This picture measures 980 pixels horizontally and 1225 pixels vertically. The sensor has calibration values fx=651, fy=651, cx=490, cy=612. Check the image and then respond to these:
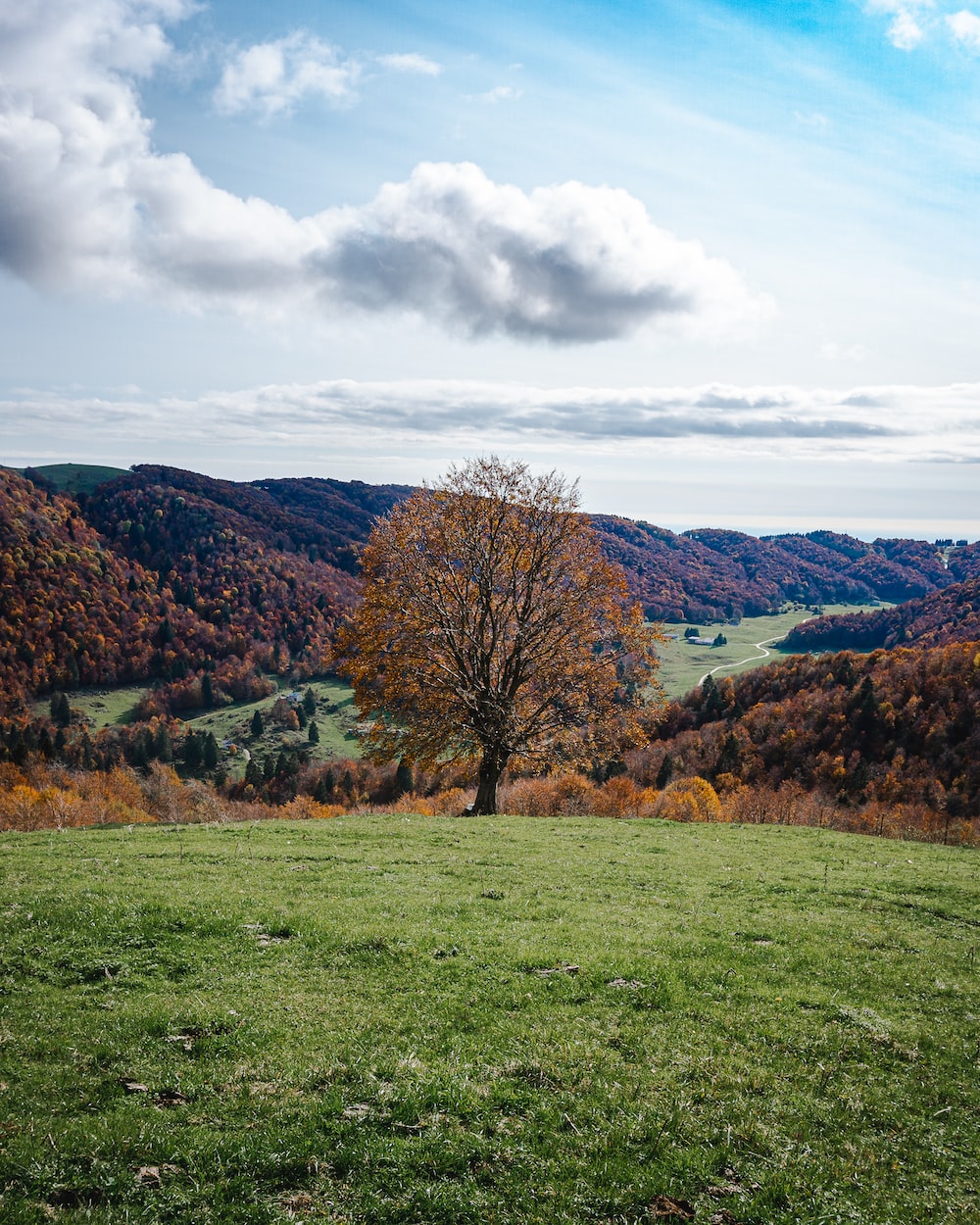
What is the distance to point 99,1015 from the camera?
1049 cm

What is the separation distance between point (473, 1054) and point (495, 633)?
84.4ft

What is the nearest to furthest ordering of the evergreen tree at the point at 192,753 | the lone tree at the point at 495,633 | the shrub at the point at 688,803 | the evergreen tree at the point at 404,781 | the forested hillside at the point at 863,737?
1. the lone tree at the point at 495,633
2. the shrub at the point at 688,803
3. the forested hillside at the point at 863,737
4. the evergreen tree at the point at 404,781
5. the evergreen tree at the point at 192,753

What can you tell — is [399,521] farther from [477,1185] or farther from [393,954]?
[477,1185]

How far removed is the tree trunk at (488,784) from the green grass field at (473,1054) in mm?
16822

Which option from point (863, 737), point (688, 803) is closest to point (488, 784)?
point (688, 803)

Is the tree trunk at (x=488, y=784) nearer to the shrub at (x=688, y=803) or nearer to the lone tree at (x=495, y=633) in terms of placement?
the lone tree at (x=495, y=633)

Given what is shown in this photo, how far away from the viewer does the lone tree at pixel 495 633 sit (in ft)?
109

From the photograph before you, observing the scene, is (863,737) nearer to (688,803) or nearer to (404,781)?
(404,781)

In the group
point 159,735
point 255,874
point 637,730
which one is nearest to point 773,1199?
point 255,874

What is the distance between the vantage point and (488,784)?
3553 centimetres

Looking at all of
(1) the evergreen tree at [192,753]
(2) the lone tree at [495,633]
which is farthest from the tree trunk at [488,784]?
(1) the evergreen tree at [192,753]

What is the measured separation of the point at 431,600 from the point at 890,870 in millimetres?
22108

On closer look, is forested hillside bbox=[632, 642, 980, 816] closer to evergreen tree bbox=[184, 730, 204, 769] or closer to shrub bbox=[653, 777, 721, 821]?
shrub bbox=[653, 777, 721, 821]

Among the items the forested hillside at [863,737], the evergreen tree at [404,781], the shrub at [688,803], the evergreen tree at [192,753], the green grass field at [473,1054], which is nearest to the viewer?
the green grass field at [473,1054]
